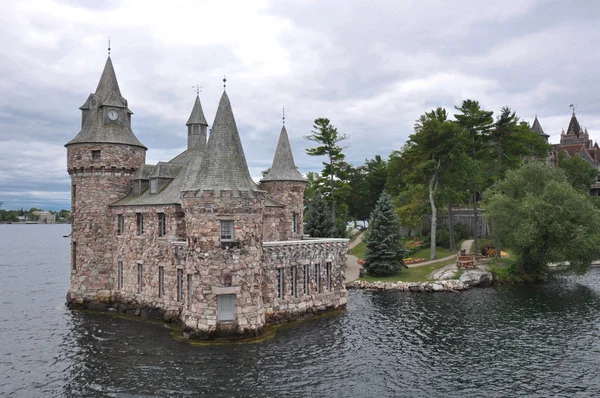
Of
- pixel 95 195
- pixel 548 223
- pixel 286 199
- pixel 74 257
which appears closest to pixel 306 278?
pixel 286 199

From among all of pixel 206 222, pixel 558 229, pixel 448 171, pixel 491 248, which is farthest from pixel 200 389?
pixel 491 248

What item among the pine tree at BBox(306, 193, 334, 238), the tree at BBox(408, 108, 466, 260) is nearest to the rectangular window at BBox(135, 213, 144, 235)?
the pine tree at BBox(306, 193, 334, 238)

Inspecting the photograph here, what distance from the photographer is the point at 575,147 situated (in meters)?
88.8

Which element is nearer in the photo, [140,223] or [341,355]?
[341,355]

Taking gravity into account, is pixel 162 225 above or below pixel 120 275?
above

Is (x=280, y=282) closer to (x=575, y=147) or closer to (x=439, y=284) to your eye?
(x=439, y=284)

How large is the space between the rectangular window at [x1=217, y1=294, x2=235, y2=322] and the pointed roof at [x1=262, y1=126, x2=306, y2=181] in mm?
11979

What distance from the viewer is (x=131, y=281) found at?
104 feet

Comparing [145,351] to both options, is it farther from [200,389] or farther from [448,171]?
[448,171]

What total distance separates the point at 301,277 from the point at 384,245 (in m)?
16.8

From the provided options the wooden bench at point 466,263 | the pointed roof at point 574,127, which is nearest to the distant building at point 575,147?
the pointed roof at point 574,127

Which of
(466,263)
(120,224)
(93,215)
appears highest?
(93,215)

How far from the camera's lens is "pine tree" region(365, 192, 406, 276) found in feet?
146

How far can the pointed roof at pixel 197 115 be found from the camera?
3666 cm
